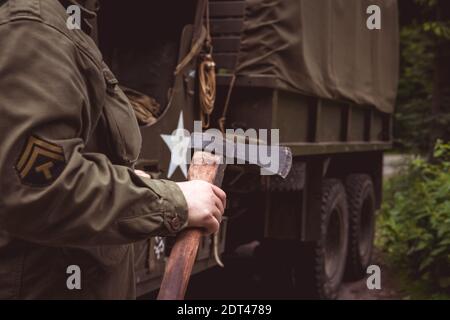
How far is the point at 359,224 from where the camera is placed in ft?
23.4

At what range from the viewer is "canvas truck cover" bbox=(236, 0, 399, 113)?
180 inches

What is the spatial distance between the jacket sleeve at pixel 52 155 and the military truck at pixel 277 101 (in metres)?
1.36

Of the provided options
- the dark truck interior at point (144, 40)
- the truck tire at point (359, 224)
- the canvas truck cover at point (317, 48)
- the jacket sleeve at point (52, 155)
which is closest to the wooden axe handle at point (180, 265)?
the jacket sleeve at point (52, 155)

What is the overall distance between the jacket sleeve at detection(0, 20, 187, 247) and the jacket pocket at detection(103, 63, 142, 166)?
16cm

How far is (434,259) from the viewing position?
5762 mm

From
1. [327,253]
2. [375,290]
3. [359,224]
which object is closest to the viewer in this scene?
[327,253]

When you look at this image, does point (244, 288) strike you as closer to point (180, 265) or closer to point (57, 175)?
point (180, 265)

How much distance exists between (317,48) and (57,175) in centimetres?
388

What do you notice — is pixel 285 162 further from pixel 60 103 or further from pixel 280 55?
pixel 280 55

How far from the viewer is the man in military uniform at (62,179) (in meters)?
1.41

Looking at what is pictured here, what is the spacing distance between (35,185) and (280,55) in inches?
132

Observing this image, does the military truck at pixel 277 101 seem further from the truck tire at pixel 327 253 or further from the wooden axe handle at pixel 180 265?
the wooden axe handle at pixel 180 265

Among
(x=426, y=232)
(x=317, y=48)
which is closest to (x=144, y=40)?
(x=317, y=48)

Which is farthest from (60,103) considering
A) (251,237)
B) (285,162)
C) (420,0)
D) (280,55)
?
(420,0)
